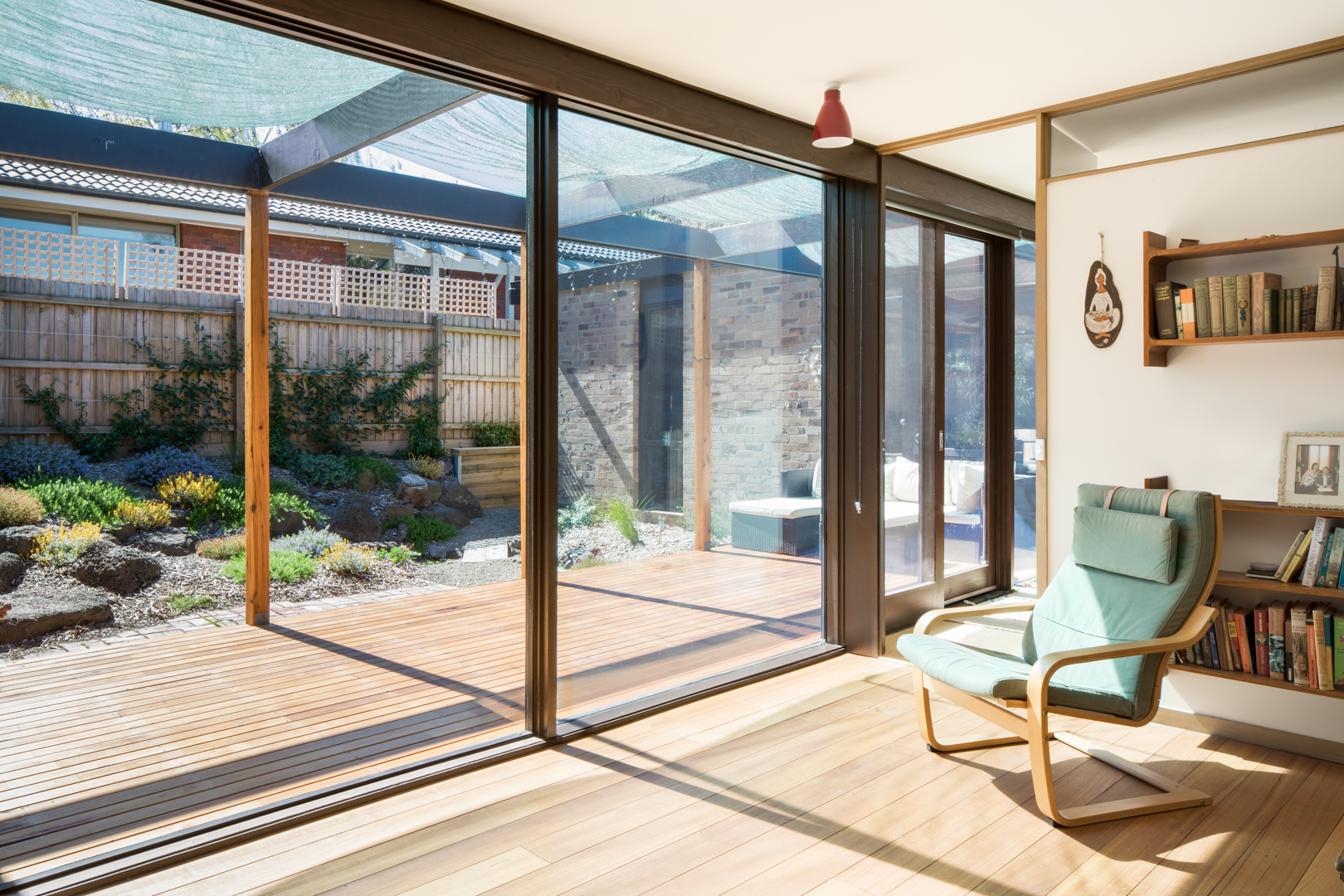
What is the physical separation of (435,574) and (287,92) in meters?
3.16

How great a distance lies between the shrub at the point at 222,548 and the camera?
517 cm

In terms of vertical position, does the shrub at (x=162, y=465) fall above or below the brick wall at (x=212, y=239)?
below

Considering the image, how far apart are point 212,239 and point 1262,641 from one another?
564cm

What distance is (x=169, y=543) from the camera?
5.09 meters

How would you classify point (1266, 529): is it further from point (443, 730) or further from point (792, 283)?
point (443, 730)

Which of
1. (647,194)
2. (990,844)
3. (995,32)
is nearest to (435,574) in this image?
(647,194)

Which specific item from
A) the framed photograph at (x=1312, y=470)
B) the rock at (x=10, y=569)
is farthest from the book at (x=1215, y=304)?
the rock at (x=10, y=569)

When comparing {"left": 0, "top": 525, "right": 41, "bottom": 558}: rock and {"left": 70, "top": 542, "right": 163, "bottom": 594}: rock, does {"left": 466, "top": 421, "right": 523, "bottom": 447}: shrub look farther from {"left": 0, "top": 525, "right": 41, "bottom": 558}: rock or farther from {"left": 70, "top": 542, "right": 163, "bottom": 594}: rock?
{"left": 0, "top": 525, "right": 41, "bottom": 558}: rock

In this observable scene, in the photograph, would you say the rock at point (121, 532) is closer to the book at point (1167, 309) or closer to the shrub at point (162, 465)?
the shrub at point (162, 465)

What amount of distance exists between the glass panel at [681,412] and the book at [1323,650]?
2.15m

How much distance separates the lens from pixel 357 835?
2.49m

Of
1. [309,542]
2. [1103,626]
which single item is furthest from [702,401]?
[309,542]

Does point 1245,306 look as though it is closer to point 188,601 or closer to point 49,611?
point 188,601

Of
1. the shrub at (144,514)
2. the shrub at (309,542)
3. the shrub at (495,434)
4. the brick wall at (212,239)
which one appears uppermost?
the brick wall at (212,239)
